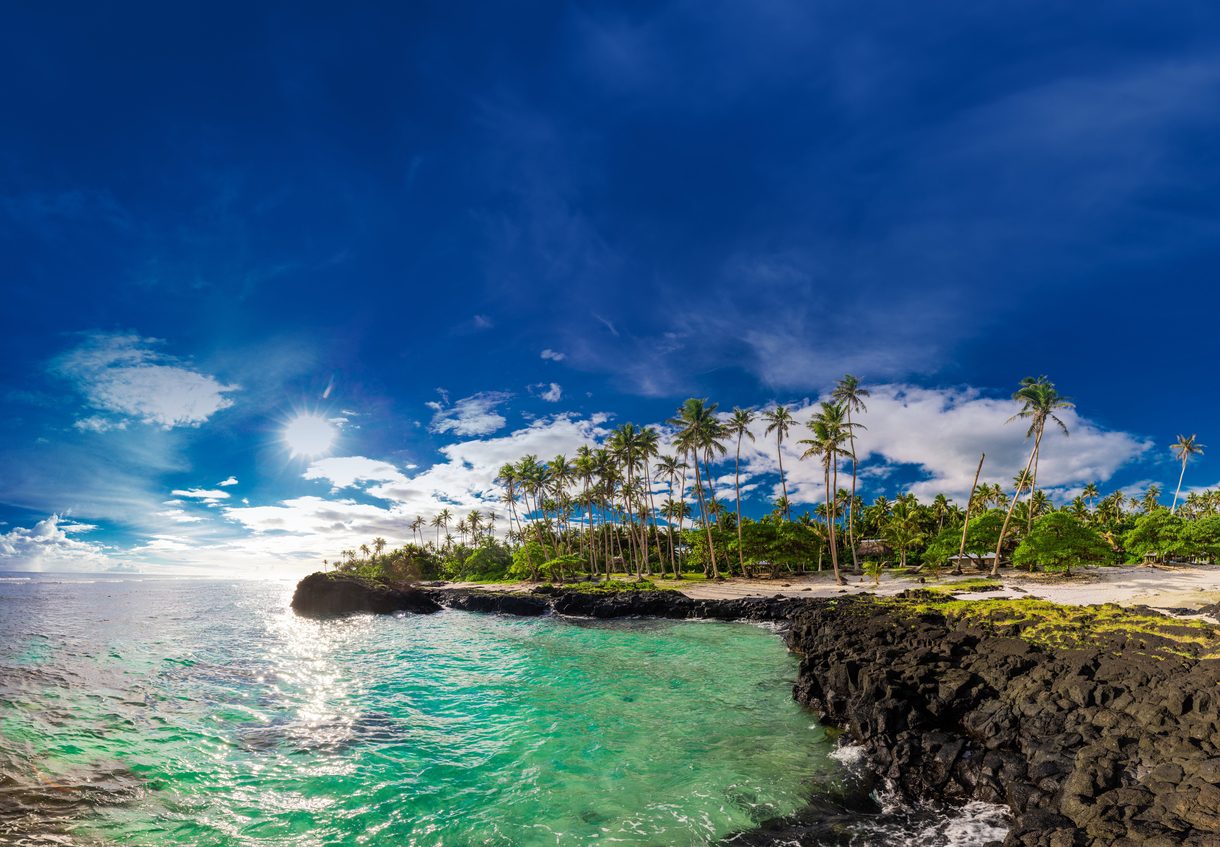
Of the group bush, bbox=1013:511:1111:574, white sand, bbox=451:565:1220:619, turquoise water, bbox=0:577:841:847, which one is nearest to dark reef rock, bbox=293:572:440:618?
turquoise water, bbox=0:577:841:847

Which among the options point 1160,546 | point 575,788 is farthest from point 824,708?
point 1160,546

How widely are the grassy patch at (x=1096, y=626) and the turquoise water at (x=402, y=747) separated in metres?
7.70

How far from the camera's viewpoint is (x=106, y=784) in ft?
33.3

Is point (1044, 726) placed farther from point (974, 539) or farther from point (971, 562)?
point (971, 562)

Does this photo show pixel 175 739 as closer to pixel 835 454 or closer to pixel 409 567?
pixel 835 454

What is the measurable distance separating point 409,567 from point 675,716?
9270 centimetres

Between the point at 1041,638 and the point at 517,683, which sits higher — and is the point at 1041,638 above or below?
above

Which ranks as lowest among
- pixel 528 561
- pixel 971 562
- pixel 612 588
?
pixel 612 588

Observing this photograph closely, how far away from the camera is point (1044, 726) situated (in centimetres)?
1027

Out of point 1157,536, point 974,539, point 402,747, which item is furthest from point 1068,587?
point 402,747

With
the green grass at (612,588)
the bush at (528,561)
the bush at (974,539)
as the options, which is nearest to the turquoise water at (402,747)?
the green grass at (612,588)

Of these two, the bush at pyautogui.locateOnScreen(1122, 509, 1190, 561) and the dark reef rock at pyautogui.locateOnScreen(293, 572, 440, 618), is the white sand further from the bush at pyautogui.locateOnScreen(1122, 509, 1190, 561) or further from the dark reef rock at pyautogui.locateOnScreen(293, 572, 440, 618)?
the dark reef rock at pyautogui.locateOnScreen(293, 572, 440, 618)

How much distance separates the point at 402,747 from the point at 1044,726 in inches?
566

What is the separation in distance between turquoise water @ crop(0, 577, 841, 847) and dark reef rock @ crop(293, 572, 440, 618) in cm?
2327
